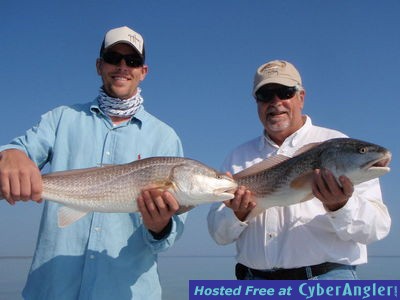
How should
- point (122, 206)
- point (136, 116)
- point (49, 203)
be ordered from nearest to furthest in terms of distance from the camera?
point (122, 206) → point (49, 203) → point (136, 116)

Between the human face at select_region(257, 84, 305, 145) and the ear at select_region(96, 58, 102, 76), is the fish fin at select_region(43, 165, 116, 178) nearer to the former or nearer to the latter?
the ear at select_region(96, 58, 102, 76)

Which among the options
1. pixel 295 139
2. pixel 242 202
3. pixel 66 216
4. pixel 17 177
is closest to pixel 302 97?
pixel 295 139

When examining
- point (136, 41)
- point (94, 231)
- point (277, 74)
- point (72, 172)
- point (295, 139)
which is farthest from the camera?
point (277, 74)

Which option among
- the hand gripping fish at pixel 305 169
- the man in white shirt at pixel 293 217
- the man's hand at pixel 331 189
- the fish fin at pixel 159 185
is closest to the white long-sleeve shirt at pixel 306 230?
the man in white shirt at pixel 293 217

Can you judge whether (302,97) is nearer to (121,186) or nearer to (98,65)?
(98,65)

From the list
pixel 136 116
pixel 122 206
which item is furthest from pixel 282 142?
pixel 122 206

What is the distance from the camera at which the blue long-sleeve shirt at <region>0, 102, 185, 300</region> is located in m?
5.30

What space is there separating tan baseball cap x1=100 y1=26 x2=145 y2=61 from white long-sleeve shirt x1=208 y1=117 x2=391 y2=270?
258 cm

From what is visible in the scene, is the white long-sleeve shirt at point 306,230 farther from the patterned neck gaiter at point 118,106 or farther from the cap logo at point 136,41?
the cap logo at point 136,41

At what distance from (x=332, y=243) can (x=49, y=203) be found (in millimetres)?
3718

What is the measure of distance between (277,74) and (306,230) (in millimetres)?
2441

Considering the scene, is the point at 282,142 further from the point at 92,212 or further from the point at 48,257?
the point at 48,257

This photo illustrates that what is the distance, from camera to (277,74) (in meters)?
6.81

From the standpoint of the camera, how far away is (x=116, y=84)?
6.17 metres
